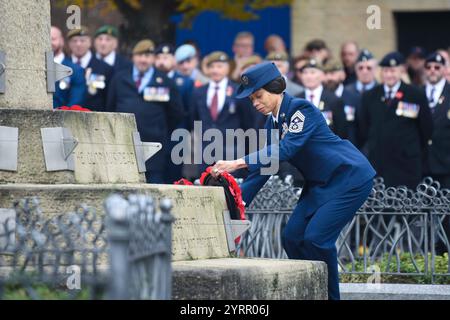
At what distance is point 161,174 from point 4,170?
6.47 m

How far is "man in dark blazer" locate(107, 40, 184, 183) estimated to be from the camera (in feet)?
53.2

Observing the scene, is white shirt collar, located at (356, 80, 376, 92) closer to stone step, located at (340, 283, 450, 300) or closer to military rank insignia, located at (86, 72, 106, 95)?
military rank insignia, located at (86, 72, 106, 95)

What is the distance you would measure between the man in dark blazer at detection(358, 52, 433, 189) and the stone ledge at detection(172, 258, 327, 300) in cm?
598

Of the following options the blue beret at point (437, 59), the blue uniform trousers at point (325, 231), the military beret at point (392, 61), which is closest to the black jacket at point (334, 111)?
the military beret at point (392, 61)

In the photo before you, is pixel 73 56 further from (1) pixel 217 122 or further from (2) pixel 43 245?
(2) pixel 43 245

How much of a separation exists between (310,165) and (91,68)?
609cm

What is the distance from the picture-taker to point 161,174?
16156 millimetres

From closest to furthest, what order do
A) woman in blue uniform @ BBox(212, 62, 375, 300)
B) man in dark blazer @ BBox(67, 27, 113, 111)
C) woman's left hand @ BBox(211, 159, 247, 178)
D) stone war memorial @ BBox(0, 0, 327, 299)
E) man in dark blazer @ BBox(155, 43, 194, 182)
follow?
1. stone war memorial @ BBox(0, 0, 327, 299)
2. woman's left hand @ BBox(211, 159, 247, 178)
3. woman in blue uniform @ BBox(212, 62, 375, 300)
4. man in dark blazer @ BBox(67, 27, 113, 111)
5. man in dark blazer @ BBox(155, 43, 194, 182)

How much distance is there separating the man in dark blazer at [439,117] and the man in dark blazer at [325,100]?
3.20ft

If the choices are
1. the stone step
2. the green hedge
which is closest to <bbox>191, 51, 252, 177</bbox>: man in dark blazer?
the green hedge

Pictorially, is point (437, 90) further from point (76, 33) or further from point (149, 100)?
point (76, 33)

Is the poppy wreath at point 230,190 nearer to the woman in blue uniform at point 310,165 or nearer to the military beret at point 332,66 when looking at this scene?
the woman in blue uniform at point 310,165

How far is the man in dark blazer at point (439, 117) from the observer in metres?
16.2
